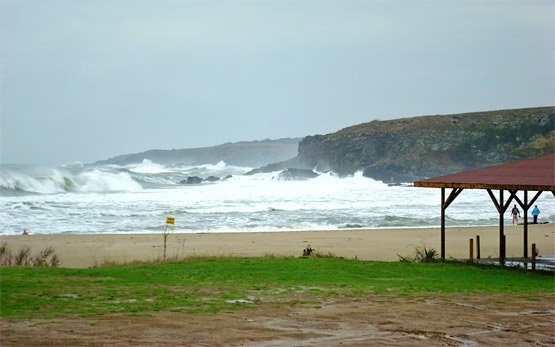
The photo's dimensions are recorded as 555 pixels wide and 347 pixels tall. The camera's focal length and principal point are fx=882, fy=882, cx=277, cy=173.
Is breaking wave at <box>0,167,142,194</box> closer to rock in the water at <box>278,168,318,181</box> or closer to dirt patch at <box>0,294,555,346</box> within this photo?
rock in the water at <box>278,168,318,181</box>

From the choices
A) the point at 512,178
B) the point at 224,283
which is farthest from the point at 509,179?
the point at 224,283

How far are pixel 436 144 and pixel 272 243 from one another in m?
90.5

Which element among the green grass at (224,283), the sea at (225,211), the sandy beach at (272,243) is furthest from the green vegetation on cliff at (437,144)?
the green grass at (224,283)

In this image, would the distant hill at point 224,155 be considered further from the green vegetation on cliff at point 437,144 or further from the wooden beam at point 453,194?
the wooden beam at point 453,194

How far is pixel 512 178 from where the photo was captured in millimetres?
20391

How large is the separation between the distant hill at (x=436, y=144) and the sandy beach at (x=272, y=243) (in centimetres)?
6971

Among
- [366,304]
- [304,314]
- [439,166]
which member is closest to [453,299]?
[366,304]

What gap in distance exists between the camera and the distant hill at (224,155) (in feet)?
575

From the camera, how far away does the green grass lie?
13117 mm

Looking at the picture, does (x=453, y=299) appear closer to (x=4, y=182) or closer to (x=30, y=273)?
(x=30, y=273)

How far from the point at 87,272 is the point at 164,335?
681 cm

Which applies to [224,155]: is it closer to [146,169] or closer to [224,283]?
[146,169]

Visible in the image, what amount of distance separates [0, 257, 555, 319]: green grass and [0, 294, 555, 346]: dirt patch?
0.71 m

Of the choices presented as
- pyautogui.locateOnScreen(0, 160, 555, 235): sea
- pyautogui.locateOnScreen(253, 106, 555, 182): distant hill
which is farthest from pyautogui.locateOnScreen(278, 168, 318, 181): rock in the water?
pyautogui.locateOnScreen(0, 160, 555, 235): sea
